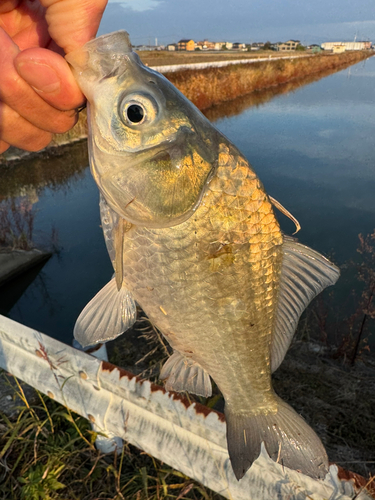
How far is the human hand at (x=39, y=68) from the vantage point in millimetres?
1267

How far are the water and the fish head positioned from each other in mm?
4806

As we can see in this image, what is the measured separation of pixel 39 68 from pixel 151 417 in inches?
76.1

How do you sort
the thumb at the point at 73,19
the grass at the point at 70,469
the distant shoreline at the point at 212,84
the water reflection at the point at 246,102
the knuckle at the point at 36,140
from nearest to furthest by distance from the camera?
the thumb at the point at 73,19
the knuckle at the point at 36,140
the grass at the point at 70,469
the distant shoreline at the point at 212,84
the water reflection at the point at 246,102

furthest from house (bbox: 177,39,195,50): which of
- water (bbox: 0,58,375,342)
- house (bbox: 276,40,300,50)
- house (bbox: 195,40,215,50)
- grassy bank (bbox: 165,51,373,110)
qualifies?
water (bbox: 0,58,375,342)

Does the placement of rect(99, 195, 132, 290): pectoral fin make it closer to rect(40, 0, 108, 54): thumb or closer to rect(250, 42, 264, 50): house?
rect(40, 0, 108, 54): thumb

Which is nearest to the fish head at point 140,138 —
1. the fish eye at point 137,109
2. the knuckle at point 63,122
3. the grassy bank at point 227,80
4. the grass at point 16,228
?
the fish eye at point 137,109

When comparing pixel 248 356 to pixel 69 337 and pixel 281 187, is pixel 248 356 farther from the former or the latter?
pixel 281 187

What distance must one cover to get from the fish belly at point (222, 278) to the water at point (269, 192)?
453 cm

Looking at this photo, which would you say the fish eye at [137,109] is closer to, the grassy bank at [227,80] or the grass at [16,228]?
the grass at [16,228]

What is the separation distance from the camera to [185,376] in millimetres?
1740

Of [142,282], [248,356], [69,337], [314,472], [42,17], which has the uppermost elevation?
[42,17]

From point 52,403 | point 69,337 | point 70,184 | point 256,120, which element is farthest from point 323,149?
point 52,403

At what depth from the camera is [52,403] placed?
10.3 ft

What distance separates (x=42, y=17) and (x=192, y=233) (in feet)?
4.92
